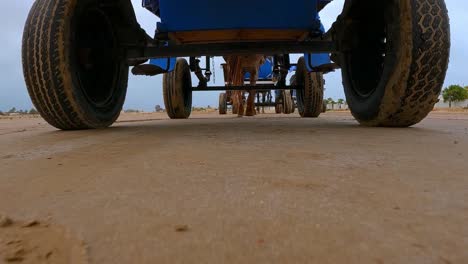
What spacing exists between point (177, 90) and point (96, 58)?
232 cm

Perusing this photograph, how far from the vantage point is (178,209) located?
69cm

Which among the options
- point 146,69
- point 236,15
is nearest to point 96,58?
point 146,69

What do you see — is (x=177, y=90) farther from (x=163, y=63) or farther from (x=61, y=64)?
(x=61, y=64)

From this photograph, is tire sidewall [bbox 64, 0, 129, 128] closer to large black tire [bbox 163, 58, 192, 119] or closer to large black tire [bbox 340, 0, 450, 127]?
large black tire [bbox 340, 0, 450, 127]

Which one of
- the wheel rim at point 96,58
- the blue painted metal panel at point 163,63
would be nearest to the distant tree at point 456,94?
the blue painted metal panel at point 163,63

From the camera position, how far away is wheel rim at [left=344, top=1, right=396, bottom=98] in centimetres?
277

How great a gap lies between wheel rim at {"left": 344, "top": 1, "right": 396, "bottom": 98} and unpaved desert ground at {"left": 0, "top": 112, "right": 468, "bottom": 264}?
1.69m

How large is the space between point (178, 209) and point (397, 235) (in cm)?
36

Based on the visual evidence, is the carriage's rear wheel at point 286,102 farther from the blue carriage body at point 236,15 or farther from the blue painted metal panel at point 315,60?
the blue carriage body at point 236,15

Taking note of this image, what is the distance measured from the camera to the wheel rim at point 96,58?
8.23ft

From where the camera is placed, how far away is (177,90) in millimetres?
5168

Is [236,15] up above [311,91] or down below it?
above

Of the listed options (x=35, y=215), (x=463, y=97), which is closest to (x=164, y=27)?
(x=35, y=215)

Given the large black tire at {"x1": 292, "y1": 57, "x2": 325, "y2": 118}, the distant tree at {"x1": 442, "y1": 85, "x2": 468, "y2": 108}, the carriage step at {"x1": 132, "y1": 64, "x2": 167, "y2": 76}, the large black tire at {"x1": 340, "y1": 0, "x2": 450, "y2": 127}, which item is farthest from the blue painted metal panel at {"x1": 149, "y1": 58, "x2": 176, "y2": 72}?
the distant tree at {"x1": 442, "y1": 85, "x2": 468, "y2": 108}
